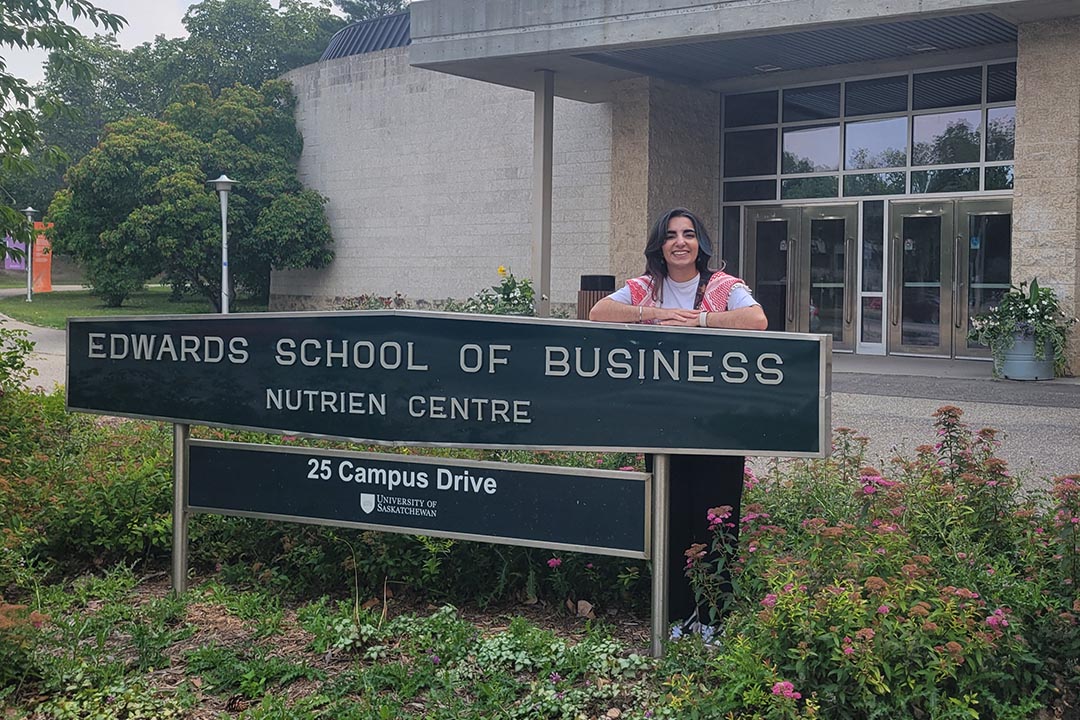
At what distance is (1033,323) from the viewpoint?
1446 centimetres

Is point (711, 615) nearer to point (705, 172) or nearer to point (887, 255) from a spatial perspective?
point (887, 255)

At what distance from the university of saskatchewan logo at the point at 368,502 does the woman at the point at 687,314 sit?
109 cm

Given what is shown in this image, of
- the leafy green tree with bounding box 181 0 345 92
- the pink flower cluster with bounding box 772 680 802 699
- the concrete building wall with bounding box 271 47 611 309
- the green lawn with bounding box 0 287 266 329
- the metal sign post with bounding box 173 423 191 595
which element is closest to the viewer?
the pink flower cluster with bounding box 772 680 802 699

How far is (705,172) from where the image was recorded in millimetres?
20453

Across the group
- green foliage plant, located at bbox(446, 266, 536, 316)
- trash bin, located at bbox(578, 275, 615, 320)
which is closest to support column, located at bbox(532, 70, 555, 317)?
green foliage plant, located at bbox(446, 266, 536, 316)

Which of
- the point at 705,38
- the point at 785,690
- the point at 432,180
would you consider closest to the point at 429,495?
the point at 785,690

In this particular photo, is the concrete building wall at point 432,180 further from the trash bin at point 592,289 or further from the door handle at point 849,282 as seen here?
the door handle at point 849,282

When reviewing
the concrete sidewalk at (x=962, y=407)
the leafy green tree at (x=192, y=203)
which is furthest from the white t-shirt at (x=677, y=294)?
the leafy green tree at (x=192, y=203)

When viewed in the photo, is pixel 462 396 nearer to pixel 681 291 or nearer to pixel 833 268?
pixel 681 291

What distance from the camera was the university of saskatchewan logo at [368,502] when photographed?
4.47m

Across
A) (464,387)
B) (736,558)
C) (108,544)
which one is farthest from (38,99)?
(736,558)

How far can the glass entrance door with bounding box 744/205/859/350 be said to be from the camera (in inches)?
757

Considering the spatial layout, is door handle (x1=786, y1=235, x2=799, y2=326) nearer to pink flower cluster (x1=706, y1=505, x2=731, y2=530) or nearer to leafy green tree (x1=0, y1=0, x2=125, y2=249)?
leafy green tree (x1=0, y1=0, x2=125, y2=249)

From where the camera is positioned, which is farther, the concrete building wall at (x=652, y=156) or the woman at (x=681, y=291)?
the concrete building wall at (x=652, y=156)
